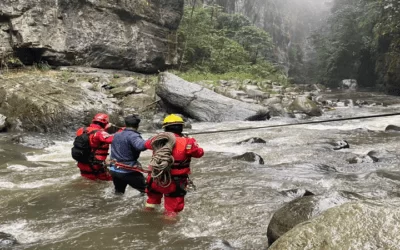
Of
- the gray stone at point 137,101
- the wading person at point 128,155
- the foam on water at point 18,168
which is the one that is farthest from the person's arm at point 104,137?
the gray stone at point 137,101

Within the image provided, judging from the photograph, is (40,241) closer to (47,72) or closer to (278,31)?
(47,72)

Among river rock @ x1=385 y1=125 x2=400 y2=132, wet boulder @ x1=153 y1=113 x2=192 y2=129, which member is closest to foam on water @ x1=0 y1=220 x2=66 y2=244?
wet boulder @ x1=153 y1=113 x2=192 y2=129

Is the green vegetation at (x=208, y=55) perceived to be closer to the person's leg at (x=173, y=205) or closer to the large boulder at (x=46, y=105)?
the large boulder at (x=46, y=105)

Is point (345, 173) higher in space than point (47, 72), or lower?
lower

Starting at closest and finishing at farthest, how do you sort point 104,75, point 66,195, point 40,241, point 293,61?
point 40,241, point 66,195, point 104,75, point 293,61

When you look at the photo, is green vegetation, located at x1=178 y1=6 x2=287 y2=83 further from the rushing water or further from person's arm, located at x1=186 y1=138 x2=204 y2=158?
person's arm, located at x1=186 y1=138 x2=204 y2=158

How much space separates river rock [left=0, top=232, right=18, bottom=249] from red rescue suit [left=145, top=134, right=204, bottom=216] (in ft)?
5.37

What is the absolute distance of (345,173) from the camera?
6.84 m

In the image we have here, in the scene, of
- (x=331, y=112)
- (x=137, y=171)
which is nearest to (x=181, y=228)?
(x=137, y=171)

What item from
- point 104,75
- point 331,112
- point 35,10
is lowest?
point 331,112

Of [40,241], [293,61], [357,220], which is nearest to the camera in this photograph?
[357,220]

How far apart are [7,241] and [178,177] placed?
1.97 meters

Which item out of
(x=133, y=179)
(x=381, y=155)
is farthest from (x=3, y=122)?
(x=381, y=155)

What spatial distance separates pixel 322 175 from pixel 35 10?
16761mm
